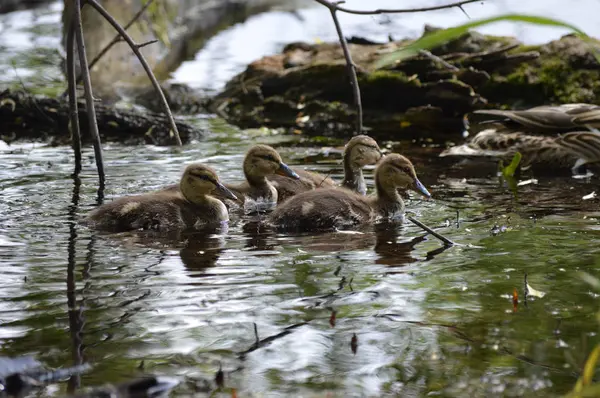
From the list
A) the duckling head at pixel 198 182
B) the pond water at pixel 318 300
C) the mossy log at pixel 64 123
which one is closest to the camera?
the pond water at pixel 318 300

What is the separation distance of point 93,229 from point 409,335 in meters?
2.72

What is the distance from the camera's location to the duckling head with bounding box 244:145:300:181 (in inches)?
290

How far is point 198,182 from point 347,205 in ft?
3.27

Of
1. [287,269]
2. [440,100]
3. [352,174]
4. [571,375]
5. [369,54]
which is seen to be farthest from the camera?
[369,54]

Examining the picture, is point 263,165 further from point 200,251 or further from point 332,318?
point 332,318

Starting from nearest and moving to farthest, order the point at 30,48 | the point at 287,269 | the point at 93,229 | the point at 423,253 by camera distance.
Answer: the point at 287,269
the point at 423,253
the point at 93,229
the point at 30,48

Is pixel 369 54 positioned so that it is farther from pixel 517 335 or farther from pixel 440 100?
pixel 517 335

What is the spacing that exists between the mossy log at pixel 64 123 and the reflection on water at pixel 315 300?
9.76 ft

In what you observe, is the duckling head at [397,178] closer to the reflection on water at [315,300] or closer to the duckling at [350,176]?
the reflection on water at [315,300]

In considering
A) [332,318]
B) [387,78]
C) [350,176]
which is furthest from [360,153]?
[387,78]

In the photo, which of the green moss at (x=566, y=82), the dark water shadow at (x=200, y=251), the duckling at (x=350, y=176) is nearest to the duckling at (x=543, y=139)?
the duckling at (x=350, y=176)

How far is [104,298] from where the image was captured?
4.53 metres

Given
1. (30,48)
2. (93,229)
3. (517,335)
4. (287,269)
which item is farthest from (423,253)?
(30,48)

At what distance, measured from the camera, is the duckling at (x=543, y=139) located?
844cm
